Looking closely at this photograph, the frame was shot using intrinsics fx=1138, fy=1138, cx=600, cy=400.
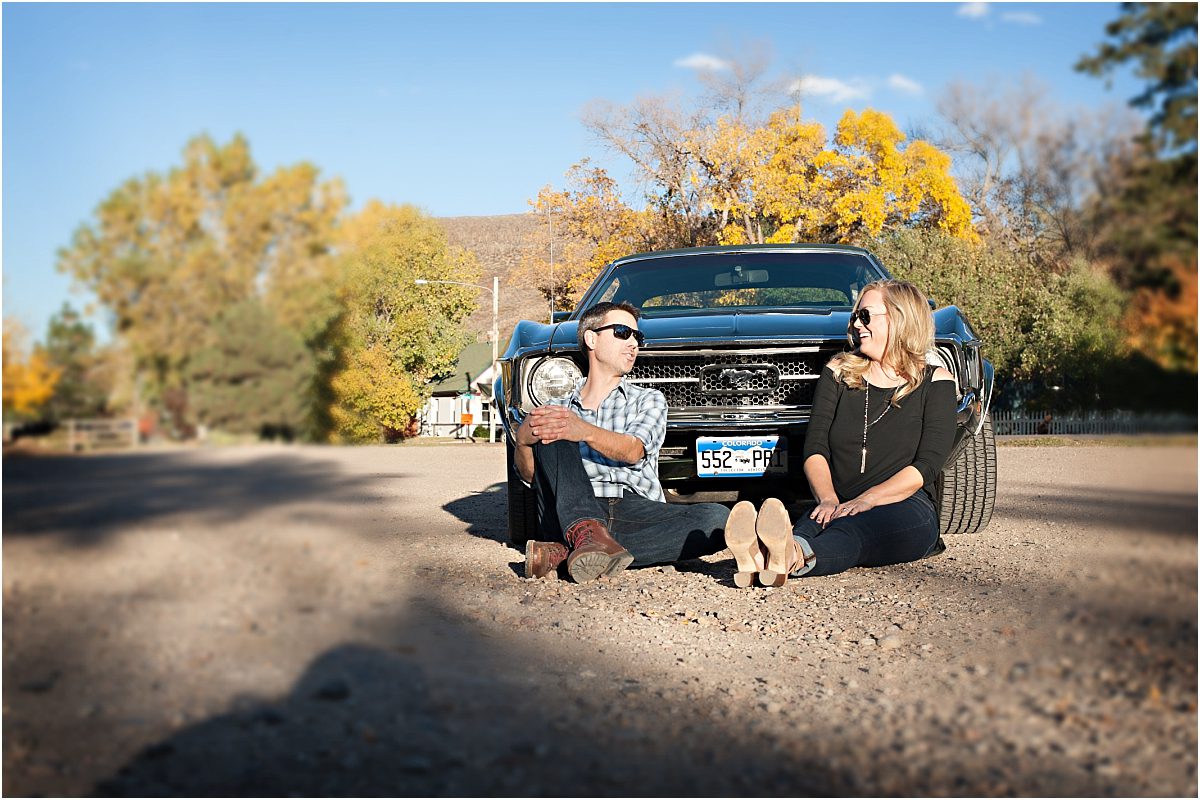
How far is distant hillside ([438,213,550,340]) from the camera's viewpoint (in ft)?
11.2

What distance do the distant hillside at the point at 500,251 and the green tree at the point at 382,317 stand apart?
126 millimetres

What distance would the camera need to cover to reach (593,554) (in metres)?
4.49

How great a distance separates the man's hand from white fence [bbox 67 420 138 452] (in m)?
2.87

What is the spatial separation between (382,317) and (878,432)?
3385mm

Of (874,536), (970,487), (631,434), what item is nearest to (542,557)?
→ (631,434)

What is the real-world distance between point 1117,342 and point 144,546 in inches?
81.3

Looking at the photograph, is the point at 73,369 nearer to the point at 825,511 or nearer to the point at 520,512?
the point at 825,511

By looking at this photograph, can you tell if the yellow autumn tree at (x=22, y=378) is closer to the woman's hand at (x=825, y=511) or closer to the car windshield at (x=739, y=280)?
the woman's hand at (x=825, y=511)

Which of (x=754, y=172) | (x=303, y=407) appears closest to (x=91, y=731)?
(x=303, y=407)

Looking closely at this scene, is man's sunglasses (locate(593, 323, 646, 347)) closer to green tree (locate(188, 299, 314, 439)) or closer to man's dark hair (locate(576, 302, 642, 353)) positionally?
man's dark hair (locate(576, 302, 642, 353))

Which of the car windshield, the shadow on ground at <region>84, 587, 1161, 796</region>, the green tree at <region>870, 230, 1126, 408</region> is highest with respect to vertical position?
the green tree at <region>870, 230, 1126, 408</region>

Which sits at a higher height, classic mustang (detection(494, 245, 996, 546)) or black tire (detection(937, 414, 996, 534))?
classic mustang (detection(494, 245, 996, 546))

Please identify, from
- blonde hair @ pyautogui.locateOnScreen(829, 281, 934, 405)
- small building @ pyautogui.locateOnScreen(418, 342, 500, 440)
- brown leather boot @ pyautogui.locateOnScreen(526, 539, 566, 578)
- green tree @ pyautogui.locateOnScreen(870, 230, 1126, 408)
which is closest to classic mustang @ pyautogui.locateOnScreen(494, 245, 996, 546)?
blonde hair @ pyautogui.locateOnScreen(829, 281, 934, 405)

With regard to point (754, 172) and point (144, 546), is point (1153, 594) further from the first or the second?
point (754, 172)
